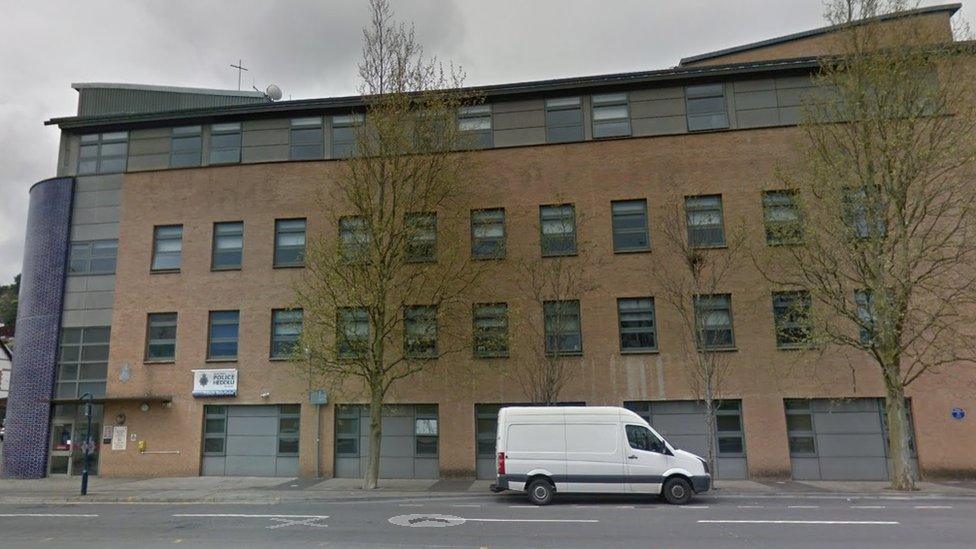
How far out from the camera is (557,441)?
15578 mm

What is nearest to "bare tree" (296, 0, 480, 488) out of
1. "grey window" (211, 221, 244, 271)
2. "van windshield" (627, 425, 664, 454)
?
"grey window" (211, 221, 244, 271)

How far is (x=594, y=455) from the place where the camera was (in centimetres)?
1535

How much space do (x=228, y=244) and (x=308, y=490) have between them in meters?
10.5

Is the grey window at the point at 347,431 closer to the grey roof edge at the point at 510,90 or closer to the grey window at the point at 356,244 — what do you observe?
the grey window at the point at 356,244

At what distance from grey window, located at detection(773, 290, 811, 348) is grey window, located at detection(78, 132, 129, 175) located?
25.2 metres

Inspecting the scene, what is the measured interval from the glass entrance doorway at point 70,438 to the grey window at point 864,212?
26491 mm

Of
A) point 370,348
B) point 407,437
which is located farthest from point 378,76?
point 407,437

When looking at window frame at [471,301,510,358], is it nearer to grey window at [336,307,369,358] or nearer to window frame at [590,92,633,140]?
grey window at [336,307,369,358]

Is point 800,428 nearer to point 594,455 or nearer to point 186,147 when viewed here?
point 594,455

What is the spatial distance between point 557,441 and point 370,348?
689 centimetres

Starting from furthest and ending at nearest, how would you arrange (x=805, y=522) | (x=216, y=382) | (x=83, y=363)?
(x=83, y=363) < (x=216, y=382) < (x=805, y=522)

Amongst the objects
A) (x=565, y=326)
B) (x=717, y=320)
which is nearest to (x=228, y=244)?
(x=565, y=326)

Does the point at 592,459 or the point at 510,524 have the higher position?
the point at 592,459

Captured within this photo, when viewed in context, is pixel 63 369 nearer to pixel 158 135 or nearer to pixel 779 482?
pixel 158 135
